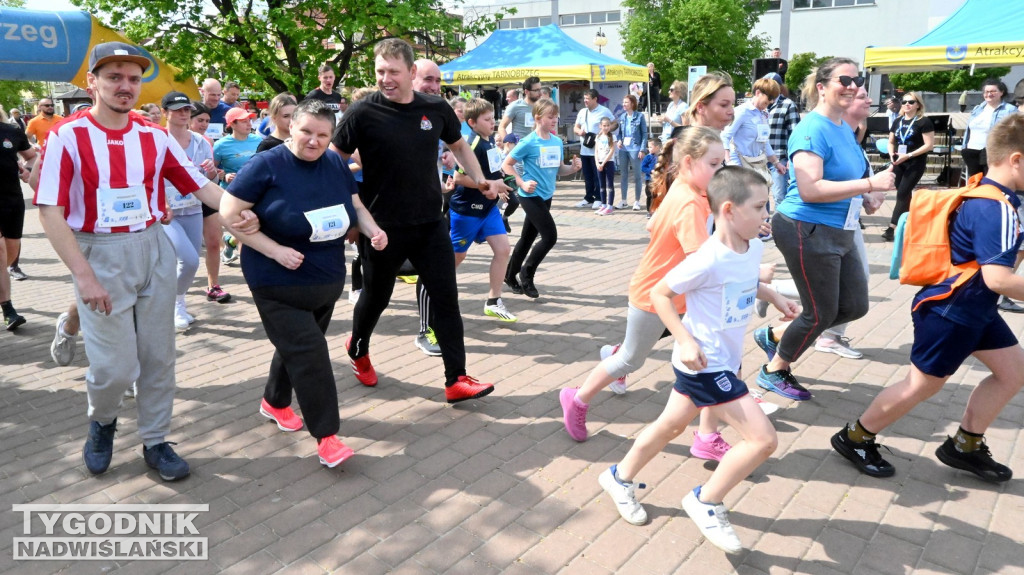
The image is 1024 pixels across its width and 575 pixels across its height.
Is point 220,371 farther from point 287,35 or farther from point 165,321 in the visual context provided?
point 287,35

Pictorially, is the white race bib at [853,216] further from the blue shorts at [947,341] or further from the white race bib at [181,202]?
the white race bib at [181,202]

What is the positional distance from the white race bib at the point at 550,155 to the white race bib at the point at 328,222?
3.45 metres

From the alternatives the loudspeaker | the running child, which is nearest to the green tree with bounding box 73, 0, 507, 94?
the running child

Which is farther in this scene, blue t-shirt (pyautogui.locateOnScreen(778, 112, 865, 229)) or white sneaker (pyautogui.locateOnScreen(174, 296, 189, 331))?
white sneaker (pyautogui.locateOnScreen(174, 296, 189, 331))

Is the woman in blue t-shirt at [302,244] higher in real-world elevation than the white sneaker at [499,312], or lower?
higher

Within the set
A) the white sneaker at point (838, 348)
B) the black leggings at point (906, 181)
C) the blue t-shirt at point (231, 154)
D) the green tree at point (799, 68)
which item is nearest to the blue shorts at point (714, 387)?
the white sneaker at point (838, 348)

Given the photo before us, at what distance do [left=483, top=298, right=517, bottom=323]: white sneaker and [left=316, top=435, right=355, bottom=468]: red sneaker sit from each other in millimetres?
2796

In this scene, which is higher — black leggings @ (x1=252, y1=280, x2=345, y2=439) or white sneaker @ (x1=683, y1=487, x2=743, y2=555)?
black leggings @ (x1=252, y1=280, x2=345, y2=439)

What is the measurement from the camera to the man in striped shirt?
314cm

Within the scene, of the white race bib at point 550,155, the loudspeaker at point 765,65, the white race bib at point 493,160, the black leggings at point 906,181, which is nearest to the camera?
the white race bib at point 493,160

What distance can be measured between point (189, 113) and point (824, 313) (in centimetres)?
497

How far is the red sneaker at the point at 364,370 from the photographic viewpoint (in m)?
4.71

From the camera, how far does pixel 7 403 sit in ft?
15.3

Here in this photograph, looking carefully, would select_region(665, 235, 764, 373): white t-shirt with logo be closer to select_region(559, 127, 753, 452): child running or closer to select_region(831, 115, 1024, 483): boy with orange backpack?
select_region(559, 127, 753, 452): child running
